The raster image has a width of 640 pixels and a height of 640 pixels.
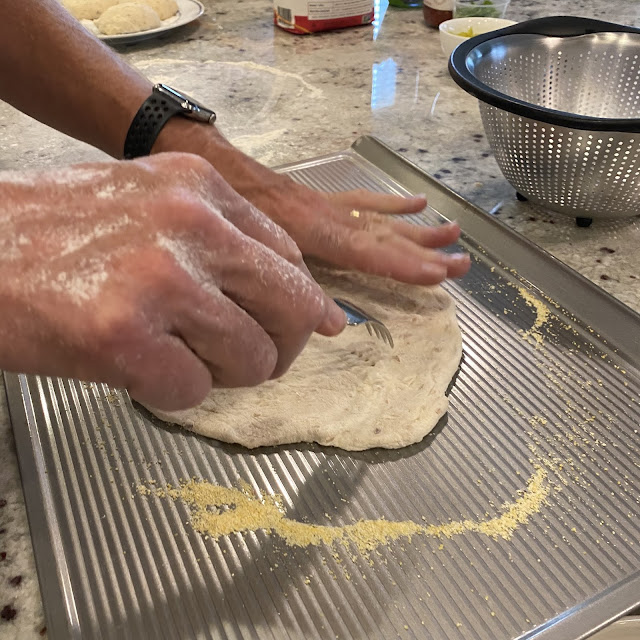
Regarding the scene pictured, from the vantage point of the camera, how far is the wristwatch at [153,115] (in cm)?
86

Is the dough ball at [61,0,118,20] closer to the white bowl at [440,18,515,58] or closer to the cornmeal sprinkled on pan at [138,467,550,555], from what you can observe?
the white bowl at [440,18,515,58]

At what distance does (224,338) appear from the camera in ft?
1.50

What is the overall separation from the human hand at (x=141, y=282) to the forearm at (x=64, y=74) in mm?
473

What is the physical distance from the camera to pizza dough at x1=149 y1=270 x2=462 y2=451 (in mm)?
692

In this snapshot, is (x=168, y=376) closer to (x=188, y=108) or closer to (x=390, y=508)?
(x=390, y=508)

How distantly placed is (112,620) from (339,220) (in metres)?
0.53

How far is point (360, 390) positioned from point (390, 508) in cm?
16

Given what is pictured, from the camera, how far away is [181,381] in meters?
0.45

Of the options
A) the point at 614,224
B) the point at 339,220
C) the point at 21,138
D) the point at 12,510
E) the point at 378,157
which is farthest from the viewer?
the point at 21,138

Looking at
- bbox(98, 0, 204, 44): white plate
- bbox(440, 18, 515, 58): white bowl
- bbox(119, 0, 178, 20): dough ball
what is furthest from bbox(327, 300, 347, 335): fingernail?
bbox(119, 0, 178, 20): dough ball

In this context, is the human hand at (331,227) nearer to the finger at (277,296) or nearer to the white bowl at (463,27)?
the finger at (277,296)

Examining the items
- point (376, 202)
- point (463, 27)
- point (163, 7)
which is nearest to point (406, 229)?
point (376, 202)

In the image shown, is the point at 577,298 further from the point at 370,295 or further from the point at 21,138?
the point at 21,138

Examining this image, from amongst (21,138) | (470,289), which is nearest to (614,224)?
(470,289)
